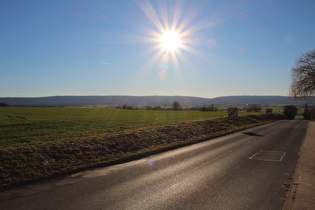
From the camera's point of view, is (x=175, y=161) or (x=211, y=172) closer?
(x=211, y=172)

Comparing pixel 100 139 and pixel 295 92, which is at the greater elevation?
pixel 295 92

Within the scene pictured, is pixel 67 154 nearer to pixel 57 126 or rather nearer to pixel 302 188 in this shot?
pixel 302 188

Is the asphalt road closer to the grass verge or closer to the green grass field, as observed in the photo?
the grass verge

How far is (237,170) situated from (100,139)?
8.42 meters

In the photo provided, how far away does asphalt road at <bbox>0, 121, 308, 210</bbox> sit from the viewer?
699cm

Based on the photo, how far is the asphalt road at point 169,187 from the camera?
6992 millimetres

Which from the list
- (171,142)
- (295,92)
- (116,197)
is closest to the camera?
(116,197)

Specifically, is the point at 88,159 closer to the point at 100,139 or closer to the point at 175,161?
the point at 100,139

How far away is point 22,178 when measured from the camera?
30.2ft

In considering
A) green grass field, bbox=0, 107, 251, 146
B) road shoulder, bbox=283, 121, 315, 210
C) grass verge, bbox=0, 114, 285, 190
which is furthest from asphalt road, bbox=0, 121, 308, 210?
green grass field, bbox=0, 107, 251, 146

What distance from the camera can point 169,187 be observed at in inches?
330

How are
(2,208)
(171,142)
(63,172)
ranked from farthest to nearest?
(171,142)
(63,172)
(2,208)

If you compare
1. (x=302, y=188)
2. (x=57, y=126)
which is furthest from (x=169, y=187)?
(x=57, y=126)

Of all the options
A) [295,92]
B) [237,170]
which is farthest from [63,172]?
[295,92]
